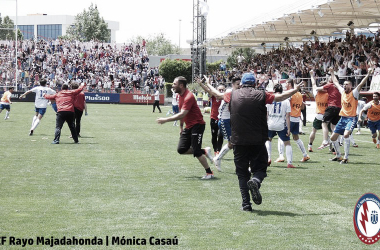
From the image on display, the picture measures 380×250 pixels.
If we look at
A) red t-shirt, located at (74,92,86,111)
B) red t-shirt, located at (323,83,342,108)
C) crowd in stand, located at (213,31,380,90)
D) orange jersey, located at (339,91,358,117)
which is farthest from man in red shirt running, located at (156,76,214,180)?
crowd in stand, located at (213,31,380,90)

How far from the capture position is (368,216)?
18.5ft

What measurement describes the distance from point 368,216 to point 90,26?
392ft

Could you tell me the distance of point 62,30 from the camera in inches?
6767

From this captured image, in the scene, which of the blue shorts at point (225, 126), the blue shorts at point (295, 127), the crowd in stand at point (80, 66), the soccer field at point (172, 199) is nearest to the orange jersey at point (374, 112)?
the soccer field at point (172, 199)

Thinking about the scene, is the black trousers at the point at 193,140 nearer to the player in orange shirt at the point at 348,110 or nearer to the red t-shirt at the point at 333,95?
the player in orange shirt at the point at 348,110

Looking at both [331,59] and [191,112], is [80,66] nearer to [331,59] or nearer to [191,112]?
[331,59]

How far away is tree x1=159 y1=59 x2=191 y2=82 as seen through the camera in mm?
79188

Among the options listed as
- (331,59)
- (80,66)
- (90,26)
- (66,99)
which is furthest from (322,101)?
(90,26)

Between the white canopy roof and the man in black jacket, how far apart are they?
21336 millimetres

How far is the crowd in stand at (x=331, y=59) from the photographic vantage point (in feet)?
92.0

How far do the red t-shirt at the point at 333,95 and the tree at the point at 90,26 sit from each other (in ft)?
346

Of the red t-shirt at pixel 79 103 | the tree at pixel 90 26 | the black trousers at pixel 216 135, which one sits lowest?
the black trousers at pixel 216 135

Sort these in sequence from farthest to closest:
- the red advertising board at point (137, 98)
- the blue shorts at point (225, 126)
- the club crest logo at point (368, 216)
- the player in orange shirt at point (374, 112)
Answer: the red advertising board at point (137, 98) < the player in orange shirt at point (374, 112) < the blue shorts at point (225, 126) < the club crest logo at point (368, 216)

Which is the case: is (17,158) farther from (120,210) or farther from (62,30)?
(62,30)
